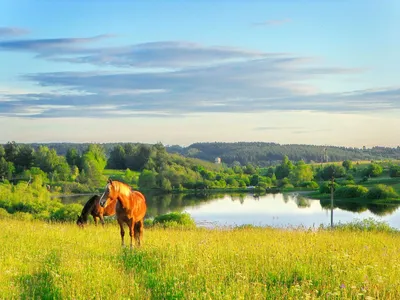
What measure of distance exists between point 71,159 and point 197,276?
184 meters

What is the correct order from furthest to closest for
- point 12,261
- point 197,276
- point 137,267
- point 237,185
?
point 237,185
point 12,261
point 137,267
point 197,276

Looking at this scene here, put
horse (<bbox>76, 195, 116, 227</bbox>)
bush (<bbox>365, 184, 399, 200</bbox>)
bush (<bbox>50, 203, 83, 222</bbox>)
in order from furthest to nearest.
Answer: bush (<bbox>365, 184, 399, 200</bbox>)
bush (<bbox>50, 203, 83, 222</bbox>)
horse (<bbox>76, 195, 116, 227</bbox>)

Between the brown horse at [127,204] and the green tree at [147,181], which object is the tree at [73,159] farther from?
the brown horse at [127,204]

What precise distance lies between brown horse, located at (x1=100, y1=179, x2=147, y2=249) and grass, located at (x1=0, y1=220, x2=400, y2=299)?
2.82 ft

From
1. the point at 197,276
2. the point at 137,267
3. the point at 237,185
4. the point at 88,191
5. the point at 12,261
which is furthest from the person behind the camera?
the point at 237,185

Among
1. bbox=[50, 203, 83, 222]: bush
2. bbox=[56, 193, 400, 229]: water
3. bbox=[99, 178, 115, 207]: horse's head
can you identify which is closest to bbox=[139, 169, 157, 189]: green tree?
bbox=[56, 193, 400, 229]: water

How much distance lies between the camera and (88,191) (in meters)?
150

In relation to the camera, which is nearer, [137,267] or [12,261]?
[137,267]

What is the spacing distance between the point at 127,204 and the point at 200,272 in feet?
14.0

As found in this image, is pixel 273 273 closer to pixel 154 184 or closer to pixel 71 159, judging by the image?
pixel 154 184

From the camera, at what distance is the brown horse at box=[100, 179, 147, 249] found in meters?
12.2

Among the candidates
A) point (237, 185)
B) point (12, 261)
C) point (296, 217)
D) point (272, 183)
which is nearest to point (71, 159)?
point (237, 185)

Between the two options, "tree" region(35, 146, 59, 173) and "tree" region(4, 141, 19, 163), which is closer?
"tree" region(4, 141, 19, 163)

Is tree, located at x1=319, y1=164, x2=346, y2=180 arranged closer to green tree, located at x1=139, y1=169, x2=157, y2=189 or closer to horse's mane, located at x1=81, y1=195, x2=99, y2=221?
green tree, located at x1=139, y1=169, x2=157, y2=189
